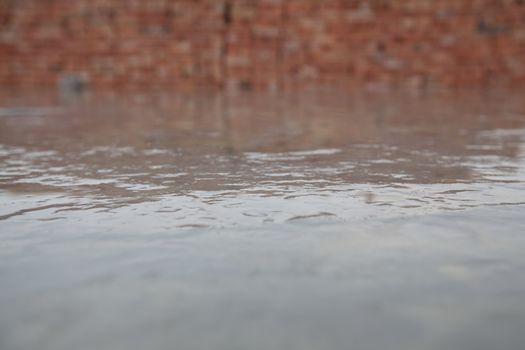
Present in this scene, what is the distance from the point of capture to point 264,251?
0.65 m

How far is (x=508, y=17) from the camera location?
18.0 ft

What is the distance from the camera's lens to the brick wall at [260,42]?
5578 millimetres

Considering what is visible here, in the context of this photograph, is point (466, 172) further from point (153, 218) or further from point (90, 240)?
point (90, 240)

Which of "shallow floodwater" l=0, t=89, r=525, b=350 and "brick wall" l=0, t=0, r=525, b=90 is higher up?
"brick wall" l=0, t=0, r=525, b=90

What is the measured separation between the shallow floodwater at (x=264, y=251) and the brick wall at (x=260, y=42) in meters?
4.55

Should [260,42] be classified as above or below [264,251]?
above

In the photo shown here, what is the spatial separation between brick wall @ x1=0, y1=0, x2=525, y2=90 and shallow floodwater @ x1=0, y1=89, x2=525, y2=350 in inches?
179

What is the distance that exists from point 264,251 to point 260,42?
5.60 m

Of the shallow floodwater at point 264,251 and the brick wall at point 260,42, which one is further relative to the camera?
the brick wall at point 260,42

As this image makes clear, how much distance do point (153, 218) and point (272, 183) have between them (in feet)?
1.07

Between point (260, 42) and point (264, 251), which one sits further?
point (260, 42)

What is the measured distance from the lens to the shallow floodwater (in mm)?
452

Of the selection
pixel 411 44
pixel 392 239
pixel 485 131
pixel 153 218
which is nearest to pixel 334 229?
pixel 392 239

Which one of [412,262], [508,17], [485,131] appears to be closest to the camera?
[412,262]
